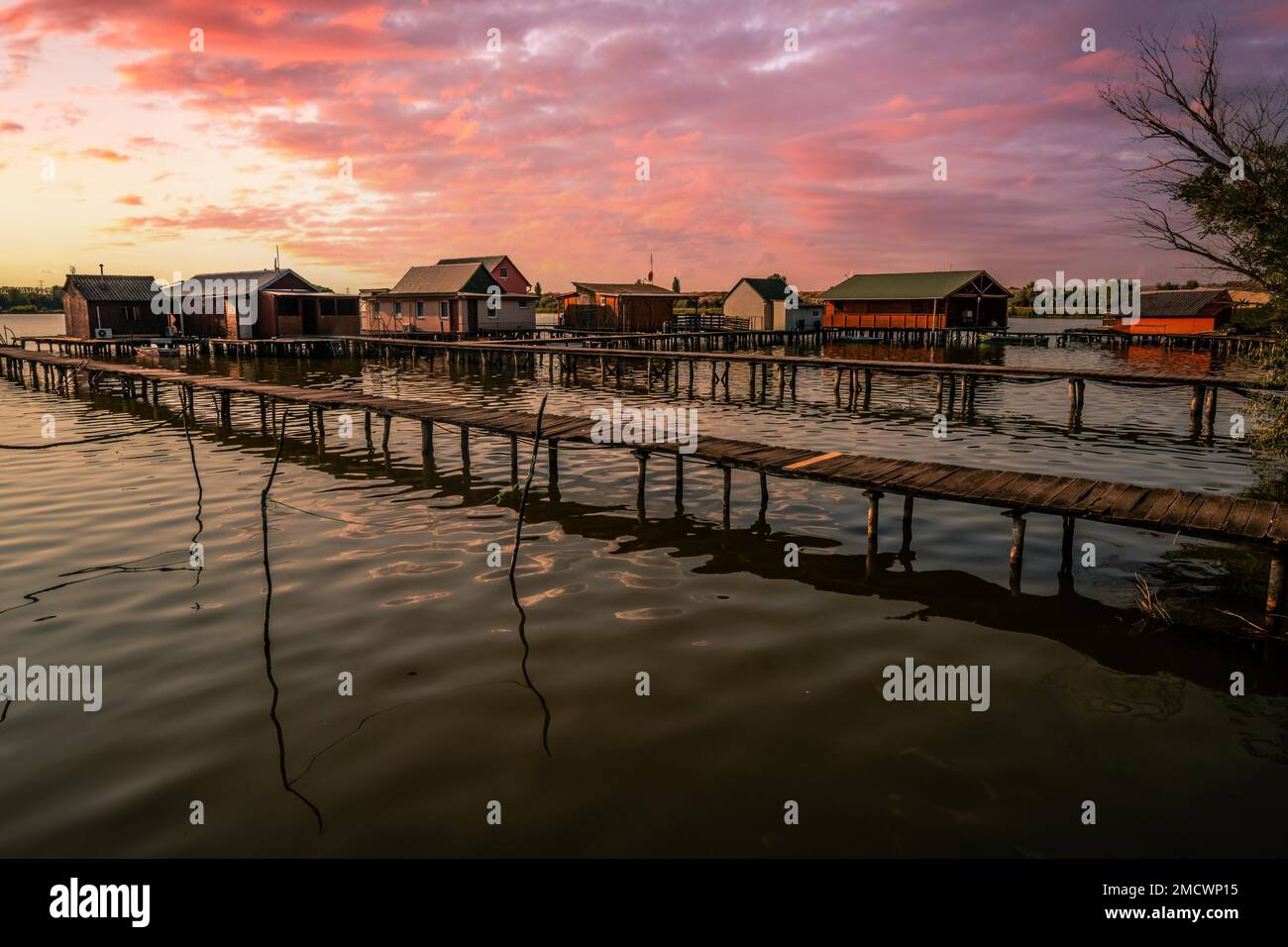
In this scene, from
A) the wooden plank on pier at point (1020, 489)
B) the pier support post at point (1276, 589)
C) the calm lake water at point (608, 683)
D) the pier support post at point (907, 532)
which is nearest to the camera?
the calm lake water at point (608, 683)

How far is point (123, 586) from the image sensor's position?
9047 millimetres

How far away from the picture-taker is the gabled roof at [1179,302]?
54719 millimetres

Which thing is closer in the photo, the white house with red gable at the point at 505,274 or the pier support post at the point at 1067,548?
the pier support post at the point at 1067,548

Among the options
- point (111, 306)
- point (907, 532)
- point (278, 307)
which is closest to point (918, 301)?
point (278, 307)

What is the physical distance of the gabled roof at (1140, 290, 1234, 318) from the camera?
54.7 meters

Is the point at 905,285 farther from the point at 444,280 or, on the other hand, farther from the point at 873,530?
the point at 873,530

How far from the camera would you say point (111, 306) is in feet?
170

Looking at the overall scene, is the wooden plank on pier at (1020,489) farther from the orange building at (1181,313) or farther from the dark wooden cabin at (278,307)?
the orange building at (1181,313)

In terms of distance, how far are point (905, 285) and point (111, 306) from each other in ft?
186

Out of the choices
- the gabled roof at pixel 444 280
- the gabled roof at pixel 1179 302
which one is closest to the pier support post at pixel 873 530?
the gabled roof at pixel 444 280
